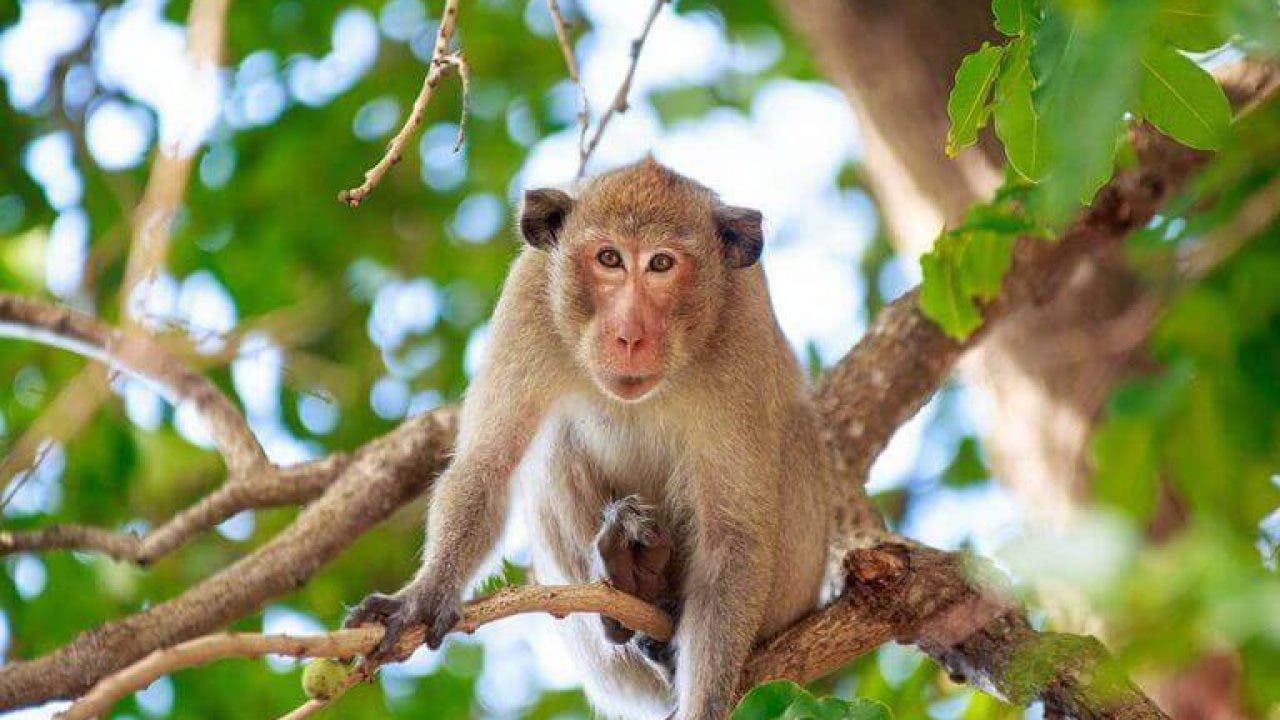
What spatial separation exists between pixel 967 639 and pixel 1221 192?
6.69 feet

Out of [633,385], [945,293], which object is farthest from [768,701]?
[945,293]

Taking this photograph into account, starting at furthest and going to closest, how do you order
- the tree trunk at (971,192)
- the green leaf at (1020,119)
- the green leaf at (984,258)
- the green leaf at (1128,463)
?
the tree trunk at (971,192), the green leaf at (984,258), the green leaf at (1128,463), the green leaf at (1020,119)

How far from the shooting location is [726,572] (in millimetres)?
6477

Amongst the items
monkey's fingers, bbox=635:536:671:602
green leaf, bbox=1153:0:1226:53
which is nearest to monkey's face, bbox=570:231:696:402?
monkey's fingers, bbox=635:536:671:602

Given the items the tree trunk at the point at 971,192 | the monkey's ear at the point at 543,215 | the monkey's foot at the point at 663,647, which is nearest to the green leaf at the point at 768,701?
the monkey's foot at the point at 663,647

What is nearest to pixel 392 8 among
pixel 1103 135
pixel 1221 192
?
pixel 1221 192

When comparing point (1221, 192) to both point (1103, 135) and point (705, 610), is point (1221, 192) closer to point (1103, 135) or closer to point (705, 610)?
point (705, 610)

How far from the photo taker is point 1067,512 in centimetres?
823

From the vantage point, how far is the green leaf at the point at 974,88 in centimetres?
445

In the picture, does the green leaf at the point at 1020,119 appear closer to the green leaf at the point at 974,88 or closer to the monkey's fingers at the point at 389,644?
the green leaf at the point at 974,88

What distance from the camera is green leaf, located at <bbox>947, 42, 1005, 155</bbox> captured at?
14.6 feet

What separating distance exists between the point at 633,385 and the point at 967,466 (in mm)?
6175

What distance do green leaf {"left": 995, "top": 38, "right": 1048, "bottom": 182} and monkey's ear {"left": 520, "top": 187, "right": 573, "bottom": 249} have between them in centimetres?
282

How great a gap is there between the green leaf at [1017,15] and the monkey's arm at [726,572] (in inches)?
110
